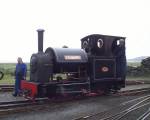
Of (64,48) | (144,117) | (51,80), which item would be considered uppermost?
(64,48)

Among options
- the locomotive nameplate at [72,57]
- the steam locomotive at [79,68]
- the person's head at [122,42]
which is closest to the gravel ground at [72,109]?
the steam locomotive at [79,68]

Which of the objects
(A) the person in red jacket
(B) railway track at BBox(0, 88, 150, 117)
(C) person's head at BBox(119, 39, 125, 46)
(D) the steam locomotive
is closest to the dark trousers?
(A) the person in red jacket

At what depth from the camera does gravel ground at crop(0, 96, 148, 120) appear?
9.77 m

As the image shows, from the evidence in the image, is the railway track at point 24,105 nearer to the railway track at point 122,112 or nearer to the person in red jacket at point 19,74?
the railway track at point 122,112

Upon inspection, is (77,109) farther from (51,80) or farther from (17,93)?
(17,93)

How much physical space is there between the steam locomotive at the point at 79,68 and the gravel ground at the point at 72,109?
573 mm

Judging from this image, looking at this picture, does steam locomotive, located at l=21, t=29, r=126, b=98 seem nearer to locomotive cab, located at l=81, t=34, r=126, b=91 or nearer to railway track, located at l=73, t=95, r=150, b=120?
locomotive cab, located at l=81, t=34, r=126, b=91

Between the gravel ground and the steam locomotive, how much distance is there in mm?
573

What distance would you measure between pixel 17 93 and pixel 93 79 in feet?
10.9

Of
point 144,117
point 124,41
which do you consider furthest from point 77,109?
point 124,41

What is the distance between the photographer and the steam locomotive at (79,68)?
12672mm

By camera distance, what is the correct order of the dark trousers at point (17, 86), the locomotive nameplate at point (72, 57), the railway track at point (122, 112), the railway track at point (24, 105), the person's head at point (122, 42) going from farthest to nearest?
the person's head at point (122, 42) < the dark trousers at point (17, 86) < the locomotive nameplate at point (72, 57) < the railway track at point (24, 105) < the railway track at point (122, 112)

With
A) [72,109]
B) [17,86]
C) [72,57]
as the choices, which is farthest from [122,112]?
[17,86]

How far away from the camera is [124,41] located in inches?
610
